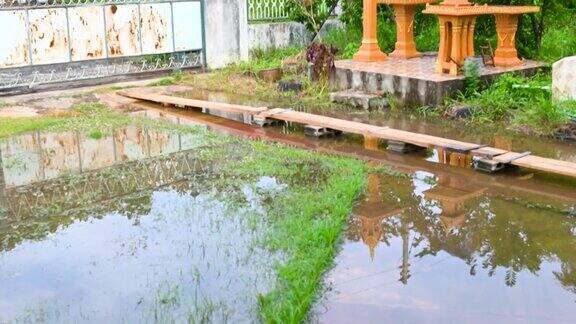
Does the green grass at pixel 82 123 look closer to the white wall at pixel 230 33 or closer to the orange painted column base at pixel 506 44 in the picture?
the white wall at pixel 230 33

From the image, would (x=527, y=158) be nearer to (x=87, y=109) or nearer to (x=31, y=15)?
(x=87, y=109)

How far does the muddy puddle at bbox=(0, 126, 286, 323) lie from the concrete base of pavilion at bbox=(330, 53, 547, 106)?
347 cm

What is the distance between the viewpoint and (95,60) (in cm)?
1338

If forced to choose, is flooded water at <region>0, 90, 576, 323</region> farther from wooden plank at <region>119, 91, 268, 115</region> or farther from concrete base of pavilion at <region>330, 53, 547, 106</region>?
concrete base of pavilion at <region>330, 53, 547, 106</region>

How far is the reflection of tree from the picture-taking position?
5551mm

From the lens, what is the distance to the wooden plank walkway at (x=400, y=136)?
736cm

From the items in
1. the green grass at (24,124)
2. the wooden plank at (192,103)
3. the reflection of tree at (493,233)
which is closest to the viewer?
the reflection of tree at (493,233)

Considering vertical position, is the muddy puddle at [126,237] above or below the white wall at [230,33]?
below

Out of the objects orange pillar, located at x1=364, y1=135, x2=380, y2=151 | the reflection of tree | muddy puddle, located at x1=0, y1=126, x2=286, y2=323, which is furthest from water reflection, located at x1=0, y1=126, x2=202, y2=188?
the reflection of tree

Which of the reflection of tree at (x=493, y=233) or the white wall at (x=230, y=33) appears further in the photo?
the white wall at (x=230, y=33)

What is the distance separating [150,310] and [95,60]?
30.8ft

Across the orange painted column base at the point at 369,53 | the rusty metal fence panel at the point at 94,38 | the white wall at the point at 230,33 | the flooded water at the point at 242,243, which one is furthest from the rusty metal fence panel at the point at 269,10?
the flooded water at the point at 242,243

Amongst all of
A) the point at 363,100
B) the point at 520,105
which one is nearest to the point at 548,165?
the point at 520,105

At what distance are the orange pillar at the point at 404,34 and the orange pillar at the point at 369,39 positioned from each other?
1.30 feet
